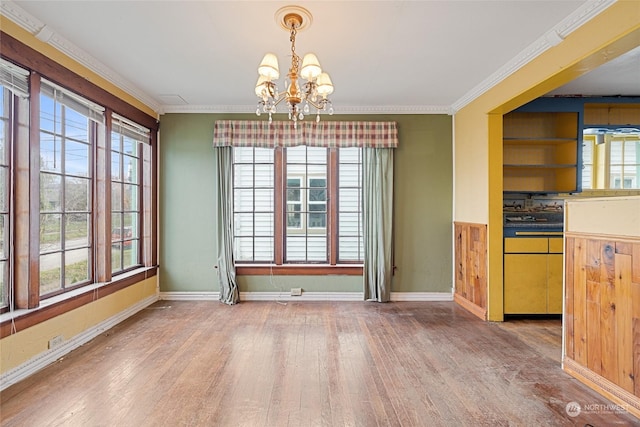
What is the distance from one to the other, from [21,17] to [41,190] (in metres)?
1.33

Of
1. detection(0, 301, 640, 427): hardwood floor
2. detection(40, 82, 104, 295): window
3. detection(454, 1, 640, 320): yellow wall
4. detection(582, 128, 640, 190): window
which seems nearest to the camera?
detection(0, 301, 640, 427): hardwood floor

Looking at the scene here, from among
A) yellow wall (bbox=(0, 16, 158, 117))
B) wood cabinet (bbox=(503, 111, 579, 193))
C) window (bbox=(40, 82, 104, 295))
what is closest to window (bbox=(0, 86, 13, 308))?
window (bbox=(40, 82, 104, 295))

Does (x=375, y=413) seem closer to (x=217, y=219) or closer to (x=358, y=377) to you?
(x=358, y=377)

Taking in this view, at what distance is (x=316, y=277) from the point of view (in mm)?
4664

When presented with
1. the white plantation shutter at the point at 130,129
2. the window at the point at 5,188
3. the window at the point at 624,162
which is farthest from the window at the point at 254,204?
the window at the point at 624,162

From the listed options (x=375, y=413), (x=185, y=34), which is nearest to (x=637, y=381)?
(x=375, y=413)

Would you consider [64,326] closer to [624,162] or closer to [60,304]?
[60,304]

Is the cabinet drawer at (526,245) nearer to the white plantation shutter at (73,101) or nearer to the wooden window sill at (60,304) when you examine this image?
the wooden window sill at (60,304)

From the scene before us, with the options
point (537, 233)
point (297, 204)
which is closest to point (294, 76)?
point (297, 204)

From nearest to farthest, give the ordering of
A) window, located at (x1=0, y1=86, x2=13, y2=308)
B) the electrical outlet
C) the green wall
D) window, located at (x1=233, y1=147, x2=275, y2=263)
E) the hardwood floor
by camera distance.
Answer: the hardwood floor → window, located at (x1=0, y1=86, x2=13, y2=308) → the electrical outlet → the green wall → window, located at (x1=233, y1=147, x2=275, y2=263)

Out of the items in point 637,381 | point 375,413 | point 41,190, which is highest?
point 41,190

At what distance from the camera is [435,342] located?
3.18 m

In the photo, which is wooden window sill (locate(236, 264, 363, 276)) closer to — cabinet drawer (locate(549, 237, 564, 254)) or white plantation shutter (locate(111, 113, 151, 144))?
white plantation shutter (locate(111, 113, 151, 144))

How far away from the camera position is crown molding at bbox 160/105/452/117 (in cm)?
456
